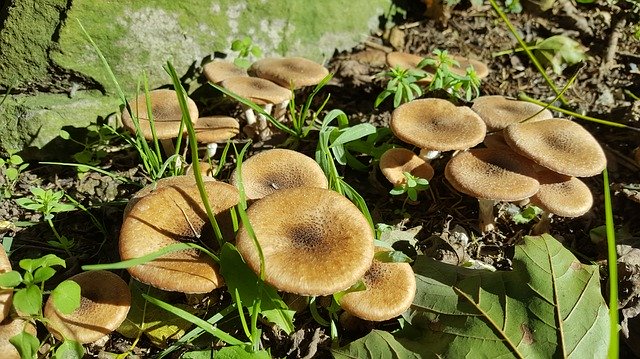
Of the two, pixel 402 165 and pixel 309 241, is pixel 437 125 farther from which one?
pixel 309 241

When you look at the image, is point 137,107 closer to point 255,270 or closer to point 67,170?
point 67,170

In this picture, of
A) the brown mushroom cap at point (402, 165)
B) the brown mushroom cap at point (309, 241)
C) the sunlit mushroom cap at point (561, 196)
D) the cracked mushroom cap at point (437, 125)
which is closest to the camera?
the brown mushroom cap at point (309, 241)

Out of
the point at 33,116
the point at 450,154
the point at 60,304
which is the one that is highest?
the point at 33,116

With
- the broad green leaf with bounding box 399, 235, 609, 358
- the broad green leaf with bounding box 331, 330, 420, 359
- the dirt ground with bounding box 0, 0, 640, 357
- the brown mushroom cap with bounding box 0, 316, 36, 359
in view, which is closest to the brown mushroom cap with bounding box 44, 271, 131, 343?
the brown mushroom cap with bounding box 0, 316, 36, 359

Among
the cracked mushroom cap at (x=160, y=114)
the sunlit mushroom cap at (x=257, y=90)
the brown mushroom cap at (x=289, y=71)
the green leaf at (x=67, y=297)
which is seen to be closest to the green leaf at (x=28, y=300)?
the green leaf at (x=67, y=297)


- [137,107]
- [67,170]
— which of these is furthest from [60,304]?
[67,170]

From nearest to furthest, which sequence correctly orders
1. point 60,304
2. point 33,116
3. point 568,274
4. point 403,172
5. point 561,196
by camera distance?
1. point 60,304
2. point 568,274
3. point 561,196
4. point 403,172
5. point 33,116

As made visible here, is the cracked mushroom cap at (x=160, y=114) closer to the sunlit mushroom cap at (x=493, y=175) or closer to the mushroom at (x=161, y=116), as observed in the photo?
the mushroom at (x=161, y=116)
